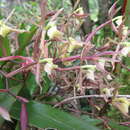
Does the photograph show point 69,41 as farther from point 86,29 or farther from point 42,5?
Answer: point 86,29

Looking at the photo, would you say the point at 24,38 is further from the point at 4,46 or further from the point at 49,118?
the point at 49,118

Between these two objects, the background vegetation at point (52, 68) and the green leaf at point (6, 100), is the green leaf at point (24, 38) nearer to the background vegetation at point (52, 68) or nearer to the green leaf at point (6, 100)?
the background vegetation at point (52, 68)

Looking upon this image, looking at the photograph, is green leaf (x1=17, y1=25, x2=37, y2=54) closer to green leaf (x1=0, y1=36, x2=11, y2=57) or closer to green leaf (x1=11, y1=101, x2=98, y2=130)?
green leaf (x1=0, y1=36, x2=11, y2=57)

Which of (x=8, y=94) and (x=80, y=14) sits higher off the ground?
(x=80, y=14)

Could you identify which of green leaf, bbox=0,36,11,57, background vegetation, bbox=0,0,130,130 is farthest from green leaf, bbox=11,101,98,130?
green leaf, bbox=0,36,11,57

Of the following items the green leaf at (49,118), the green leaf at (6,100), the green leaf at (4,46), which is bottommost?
the green leaf at (49,118)

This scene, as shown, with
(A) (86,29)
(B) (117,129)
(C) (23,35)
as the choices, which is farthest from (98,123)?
(A) (86,29)

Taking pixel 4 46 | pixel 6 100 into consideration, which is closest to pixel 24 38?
pixel 4 46

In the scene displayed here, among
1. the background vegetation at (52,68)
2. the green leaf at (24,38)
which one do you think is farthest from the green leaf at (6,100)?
the green leaf at (24,38)
